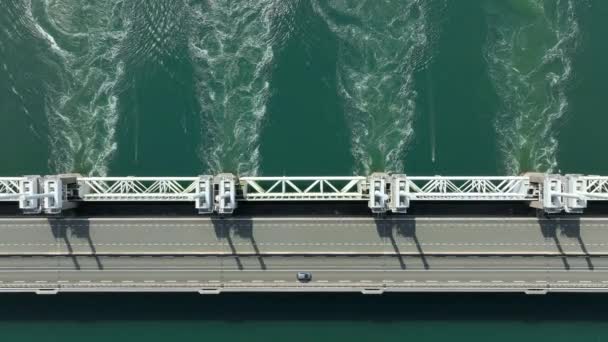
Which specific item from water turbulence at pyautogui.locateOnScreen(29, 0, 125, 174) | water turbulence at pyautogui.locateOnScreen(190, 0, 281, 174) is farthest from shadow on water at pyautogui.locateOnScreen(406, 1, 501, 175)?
water turbulence at pyautogui.locateOnScreen(29, 0, 125, 174)

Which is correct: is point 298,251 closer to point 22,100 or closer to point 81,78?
point 81,78

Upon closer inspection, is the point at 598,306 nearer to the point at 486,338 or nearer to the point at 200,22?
the point at 486,338

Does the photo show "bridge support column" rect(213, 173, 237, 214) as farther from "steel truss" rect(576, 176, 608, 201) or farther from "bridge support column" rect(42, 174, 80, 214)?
"steel truss" rect(576, 176, 608, 201)

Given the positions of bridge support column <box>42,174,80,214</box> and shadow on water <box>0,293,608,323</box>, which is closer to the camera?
bridge support column <box>42,174,80,214</box>

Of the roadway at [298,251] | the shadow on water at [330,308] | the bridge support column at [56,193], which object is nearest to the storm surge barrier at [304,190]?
the bridge support column at [56,193]

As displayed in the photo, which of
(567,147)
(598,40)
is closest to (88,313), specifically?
(567,147)

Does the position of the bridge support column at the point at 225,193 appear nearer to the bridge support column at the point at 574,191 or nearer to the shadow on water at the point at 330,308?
the shadow on water at the point at 330,308
